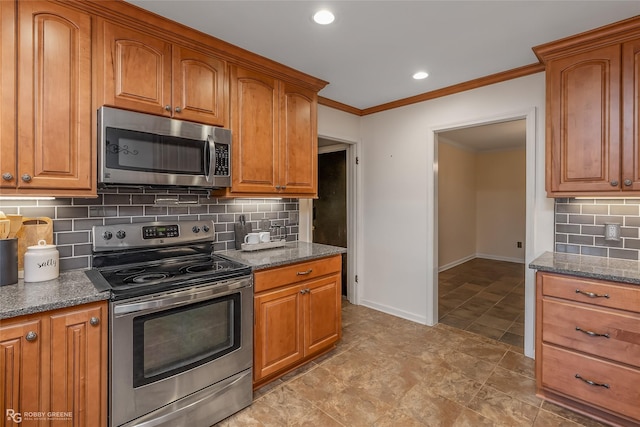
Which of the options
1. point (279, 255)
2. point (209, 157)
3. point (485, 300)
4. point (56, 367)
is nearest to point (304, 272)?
point (279, 255)

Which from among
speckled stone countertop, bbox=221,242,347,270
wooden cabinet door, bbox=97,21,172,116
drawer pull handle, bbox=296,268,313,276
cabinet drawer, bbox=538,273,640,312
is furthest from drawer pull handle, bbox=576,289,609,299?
wooden cabinet door, bbox=97,21,172,116

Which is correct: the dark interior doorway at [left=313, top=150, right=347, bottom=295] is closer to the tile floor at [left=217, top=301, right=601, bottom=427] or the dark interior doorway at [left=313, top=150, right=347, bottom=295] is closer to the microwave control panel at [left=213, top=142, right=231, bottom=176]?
the tile floor at [left=217, top=301, right=601, bottom=427]

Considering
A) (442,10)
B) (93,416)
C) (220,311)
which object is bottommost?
(93,416)

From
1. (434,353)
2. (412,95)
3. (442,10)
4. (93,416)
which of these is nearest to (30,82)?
(93,416)

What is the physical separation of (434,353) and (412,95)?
255 cm

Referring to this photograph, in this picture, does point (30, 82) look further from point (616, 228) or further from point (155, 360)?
point (616, 228)

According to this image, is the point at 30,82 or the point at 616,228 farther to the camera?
the point at 616,228

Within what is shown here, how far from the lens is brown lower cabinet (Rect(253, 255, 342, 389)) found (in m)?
2.17

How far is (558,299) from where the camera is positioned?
6.62 ft

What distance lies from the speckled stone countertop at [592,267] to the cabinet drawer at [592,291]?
0.04m

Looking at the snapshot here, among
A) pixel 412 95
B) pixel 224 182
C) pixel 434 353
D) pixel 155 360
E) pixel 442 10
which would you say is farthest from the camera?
pixel 412 95

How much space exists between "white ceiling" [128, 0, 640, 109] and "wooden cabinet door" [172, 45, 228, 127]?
19cm

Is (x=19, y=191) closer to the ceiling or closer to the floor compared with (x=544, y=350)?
closer to the ceiling

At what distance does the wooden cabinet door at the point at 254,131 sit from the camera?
238 centimetres
